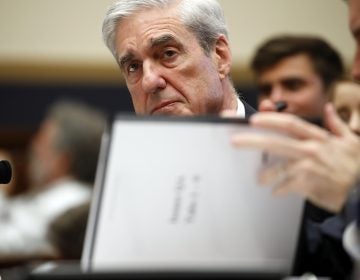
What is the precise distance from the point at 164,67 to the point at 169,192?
116 cm

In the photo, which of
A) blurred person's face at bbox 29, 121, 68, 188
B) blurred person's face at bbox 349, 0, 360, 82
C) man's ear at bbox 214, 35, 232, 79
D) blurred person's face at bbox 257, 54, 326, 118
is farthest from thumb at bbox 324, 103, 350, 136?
blurred person's face at bbox 29, 121, 68, 188

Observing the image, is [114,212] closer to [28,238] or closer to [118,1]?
[118,1]

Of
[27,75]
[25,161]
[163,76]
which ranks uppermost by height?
[163,76]

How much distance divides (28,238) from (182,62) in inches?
78.5

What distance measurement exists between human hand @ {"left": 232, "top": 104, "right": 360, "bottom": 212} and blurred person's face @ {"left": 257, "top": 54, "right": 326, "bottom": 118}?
2.09 metres

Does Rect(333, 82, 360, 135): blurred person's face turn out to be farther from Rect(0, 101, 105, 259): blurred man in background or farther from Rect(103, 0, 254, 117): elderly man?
Rect(0, 101, 105, 259): blurred man in background

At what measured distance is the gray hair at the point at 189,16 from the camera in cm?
257

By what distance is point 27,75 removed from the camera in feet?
19.6

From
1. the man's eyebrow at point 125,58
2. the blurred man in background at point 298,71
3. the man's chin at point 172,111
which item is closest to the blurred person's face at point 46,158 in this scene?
the blurred man in background at point 298,71

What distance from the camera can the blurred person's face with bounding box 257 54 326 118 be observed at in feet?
11.9

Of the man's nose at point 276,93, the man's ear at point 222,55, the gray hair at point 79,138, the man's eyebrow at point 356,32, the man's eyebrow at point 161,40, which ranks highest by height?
the man's eyebrow at point 356,32

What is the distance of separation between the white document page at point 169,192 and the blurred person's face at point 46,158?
3292 mm

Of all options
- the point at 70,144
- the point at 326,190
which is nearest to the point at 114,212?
the point at 326,190

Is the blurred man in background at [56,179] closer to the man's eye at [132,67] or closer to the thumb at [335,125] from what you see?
the man's eye at [132,67]
